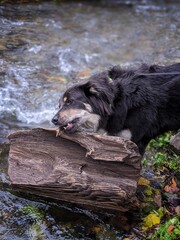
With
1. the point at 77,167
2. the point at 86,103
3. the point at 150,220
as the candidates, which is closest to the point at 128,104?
the point at 86,103

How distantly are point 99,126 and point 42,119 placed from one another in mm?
2403

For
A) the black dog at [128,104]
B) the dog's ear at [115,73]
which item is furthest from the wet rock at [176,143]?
the dog's ear at [115,73]

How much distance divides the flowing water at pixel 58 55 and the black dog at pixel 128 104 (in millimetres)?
1143

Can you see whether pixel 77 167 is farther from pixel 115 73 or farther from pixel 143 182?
pixel 115 73

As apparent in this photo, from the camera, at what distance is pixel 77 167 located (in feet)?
14.7

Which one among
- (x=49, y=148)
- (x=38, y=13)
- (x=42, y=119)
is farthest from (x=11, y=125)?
(x=38, y=13)

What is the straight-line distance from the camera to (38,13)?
12070 millimetres

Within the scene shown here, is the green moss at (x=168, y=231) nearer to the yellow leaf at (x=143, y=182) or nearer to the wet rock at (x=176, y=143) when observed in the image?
the yellow leaf at (x=143, y=182)

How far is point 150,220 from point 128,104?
143 centimetres

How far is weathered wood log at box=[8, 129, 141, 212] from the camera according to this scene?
429 centimetres

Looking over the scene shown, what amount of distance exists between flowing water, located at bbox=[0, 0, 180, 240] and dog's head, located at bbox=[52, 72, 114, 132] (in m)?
1.13

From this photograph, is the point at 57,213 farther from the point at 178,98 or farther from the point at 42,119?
the point at 42,119

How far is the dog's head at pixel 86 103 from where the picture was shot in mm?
4672

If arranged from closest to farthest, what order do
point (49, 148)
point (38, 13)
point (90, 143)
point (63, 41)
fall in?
point (90, 143) → point (49, 148) → point (63, 41) → point (38, 13)
